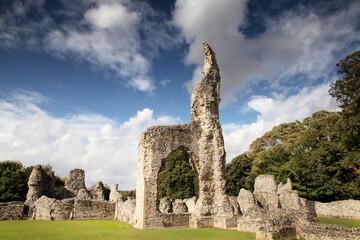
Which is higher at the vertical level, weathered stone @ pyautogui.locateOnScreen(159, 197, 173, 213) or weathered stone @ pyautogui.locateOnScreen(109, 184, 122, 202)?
weathered stone @ pyautogui.locateOnScreen(109, 184, 122, 202)

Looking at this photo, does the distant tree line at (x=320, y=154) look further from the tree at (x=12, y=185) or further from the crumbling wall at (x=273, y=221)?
the tree at (x=12, y=185)

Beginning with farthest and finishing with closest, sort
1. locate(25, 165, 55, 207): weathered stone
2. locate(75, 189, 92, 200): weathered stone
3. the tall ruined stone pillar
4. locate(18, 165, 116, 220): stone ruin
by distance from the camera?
locate(75, 189, 92, 200): weathered stone, locate(25, 165, 55, 207): weathered stone, locate(18, 165, 116, 220): stone ruin, the tall ruined stone pillar

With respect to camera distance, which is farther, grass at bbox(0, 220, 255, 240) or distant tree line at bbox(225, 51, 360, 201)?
distant tree line at bbox(225, 51, 360, 201)

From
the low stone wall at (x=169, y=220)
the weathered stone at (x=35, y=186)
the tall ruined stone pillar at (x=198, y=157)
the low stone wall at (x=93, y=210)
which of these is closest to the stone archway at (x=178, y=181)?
the low stone wall at (x=93, y=210)

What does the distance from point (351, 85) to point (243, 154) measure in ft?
67.6

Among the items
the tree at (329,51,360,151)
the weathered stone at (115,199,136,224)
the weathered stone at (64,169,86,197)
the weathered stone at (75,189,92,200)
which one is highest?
the tree at (329,51,360,151)

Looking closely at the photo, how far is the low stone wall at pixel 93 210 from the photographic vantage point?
54.9 feet

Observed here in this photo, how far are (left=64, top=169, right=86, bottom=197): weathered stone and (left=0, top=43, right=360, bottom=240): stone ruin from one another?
2.83m

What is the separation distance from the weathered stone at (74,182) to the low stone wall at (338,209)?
19822 mm

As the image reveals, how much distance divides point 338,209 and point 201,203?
14364mm

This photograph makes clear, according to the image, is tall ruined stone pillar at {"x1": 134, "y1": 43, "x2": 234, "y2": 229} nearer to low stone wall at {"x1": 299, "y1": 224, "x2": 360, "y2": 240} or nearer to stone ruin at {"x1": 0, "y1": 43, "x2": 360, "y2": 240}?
stone ruin at {"x1": 0, "y1": 43, "x2": 360, "y2": 240}

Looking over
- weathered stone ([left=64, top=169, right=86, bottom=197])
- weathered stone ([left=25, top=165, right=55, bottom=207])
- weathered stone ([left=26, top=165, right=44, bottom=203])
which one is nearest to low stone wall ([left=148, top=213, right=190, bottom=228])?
weathered stone ([left=25, top=165, right=55, bottom=207])

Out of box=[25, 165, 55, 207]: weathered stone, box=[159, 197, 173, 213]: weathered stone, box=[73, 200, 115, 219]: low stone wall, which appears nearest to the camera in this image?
box=[73, 200, 115, 219]: low stone wall

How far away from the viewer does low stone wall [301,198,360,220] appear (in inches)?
751
